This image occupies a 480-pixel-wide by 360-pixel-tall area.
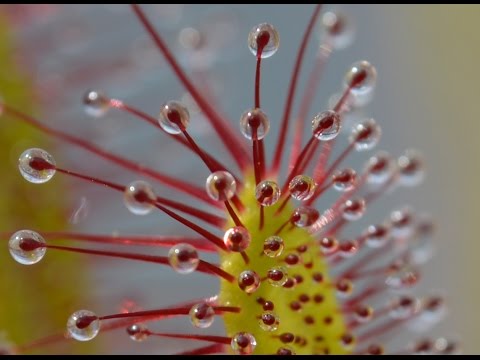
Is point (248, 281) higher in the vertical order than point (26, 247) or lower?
lower

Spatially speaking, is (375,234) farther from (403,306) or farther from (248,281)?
(248,281)

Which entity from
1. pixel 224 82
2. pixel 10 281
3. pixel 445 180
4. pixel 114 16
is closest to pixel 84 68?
pixel 114 16

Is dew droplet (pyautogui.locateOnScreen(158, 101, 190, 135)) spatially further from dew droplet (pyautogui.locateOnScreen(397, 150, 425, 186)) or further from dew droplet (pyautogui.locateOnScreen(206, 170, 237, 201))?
dew droplet (pyautogui.locateOnScreen(397, 150, 425, 186))

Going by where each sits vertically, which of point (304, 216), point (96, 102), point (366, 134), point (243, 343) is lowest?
point (243, 343)

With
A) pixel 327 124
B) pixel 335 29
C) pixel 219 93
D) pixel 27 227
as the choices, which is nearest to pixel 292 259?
pixel 327 124

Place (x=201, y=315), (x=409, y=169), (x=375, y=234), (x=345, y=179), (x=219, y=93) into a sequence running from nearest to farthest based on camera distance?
(x=201, y=315), (x=345, y=179), (x=375, y=234), (x=409, y=169), (x=219, y=93)

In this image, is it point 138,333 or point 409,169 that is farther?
point 409,169

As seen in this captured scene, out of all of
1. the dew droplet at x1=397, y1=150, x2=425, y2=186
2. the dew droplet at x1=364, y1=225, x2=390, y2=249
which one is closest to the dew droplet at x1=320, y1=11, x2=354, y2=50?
the dew droplet at x1=397, y1=150, x2=425, y2=186
